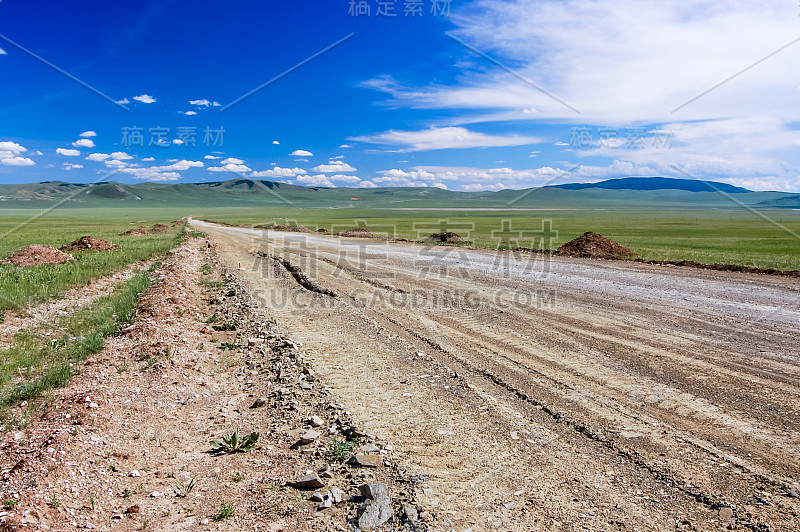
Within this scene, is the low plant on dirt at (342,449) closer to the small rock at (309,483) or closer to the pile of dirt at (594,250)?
the small rock at (309,483)

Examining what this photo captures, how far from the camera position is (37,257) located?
19484 millimetres

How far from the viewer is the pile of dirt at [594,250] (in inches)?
900

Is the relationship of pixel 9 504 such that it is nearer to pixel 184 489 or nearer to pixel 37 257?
pixel 184 489

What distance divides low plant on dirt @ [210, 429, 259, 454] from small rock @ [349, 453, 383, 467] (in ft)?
3.74

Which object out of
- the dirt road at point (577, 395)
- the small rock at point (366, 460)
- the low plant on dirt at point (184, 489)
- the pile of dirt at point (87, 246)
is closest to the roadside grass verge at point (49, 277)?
the pile of dirt at point (87, 246)

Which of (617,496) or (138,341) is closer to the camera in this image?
(617,496)

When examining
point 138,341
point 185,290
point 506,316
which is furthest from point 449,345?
point 185,290

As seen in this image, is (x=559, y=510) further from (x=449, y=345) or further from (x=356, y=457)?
(x=449, y=345)

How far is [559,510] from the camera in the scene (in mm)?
3885

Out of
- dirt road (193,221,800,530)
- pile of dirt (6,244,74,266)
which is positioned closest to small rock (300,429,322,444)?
dirt road (193,221,800,530)

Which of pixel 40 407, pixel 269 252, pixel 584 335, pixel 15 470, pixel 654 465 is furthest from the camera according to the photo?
pixel 269 252

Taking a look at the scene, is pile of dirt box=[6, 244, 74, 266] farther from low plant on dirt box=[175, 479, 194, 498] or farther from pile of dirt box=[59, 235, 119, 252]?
low plant on dirt box=[175, 479, 194, 498]

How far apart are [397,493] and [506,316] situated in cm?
701

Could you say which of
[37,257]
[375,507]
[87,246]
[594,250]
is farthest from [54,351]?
[594,250]
